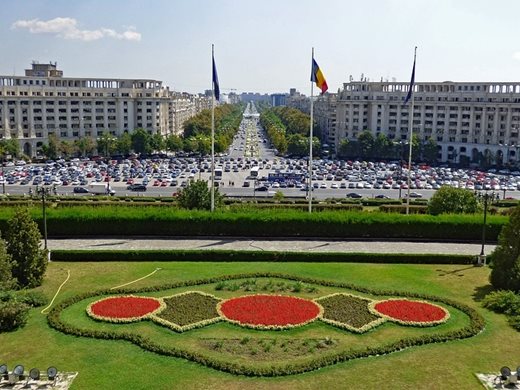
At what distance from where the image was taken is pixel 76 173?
93125 mm

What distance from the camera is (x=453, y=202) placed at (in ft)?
157

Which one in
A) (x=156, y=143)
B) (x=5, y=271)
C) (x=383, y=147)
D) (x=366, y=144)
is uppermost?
(x=366, y=144)

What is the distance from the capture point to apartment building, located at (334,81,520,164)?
112 metres

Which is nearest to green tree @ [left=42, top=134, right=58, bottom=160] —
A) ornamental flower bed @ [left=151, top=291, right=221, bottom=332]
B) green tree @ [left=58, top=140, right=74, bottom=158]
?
green tree @ [left=58, top=140, right=74, bottom=158]

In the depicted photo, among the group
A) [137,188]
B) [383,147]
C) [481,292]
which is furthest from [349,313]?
[383,147]

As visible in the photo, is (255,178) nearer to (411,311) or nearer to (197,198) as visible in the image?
(197,198)

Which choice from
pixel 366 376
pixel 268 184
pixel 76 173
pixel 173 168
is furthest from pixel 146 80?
pixel 366 376

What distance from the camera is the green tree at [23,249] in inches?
1185

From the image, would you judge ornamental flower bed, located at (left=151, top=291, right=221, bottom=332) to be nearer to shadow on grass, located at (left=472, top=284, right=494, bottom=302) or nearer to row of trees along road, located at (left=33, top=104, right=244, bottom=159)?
shadow on grass, located at (left=472, top=284, right=494, bottom=302)

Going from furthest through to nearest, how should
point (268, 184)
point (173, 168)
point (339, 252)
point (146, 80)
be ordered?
point (146, 80)
point (173, 168)
point (268, 184)
point (339, 252)

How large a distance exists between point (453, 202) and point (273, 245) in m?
17.4

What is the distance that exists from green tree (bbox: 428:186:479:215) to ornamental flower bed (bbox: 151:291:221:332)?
2677 centimetres

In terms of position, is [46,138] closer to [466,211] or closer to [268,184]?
[268,184]

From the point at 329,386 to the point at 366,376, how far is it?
1628mm
